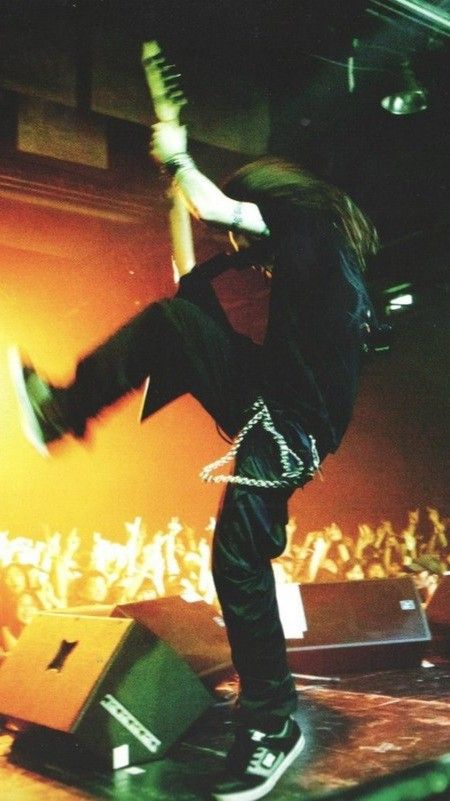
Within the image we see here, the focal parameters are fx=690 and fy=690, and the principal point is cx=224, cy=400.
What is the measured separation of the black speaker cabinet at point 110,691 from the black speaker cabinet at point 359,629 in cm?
90

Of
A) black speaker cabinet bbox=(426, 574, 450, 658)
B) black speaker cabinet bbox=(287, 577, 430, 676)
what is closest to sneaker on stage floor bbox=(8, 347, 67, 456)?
black speaker cabinet bbox=(287, 577, 430, 676)

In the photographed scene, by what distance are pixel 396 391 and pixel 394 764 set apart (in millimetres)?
5210

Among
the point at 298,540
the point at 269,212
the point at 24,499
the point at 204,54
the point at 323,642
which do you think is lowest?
the point at 298,540

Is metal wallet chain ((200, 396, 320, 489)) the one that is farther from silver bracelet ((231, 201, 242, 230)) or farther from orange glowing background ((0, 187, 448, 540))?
orange glowing background ((0, 187, 448, 540))

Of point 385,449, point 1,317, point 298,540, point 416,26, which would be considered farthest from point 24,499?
point 416,26

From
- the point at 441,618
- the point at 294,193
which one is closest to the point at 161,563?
the point at 441,618

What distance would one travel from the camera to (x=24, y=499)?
5559mm

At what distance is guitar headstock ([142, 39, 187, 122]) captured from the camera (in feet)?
5.14

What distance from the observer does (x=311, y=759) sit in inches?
61.1

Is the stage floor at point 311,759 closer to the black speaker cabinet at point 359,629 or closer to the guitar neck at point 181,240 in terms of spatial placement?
the black speaker cabinet at point 359,629

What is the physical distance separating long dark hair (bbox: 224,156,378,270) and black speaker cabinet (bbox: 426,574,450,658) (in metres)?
1.84

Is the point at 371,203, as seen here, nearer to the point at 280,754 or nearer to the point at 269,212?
the point at 269,212

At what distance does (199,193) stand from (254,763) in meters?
1.16

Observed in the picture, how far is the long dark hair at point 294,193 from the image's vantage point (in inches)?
60.9
